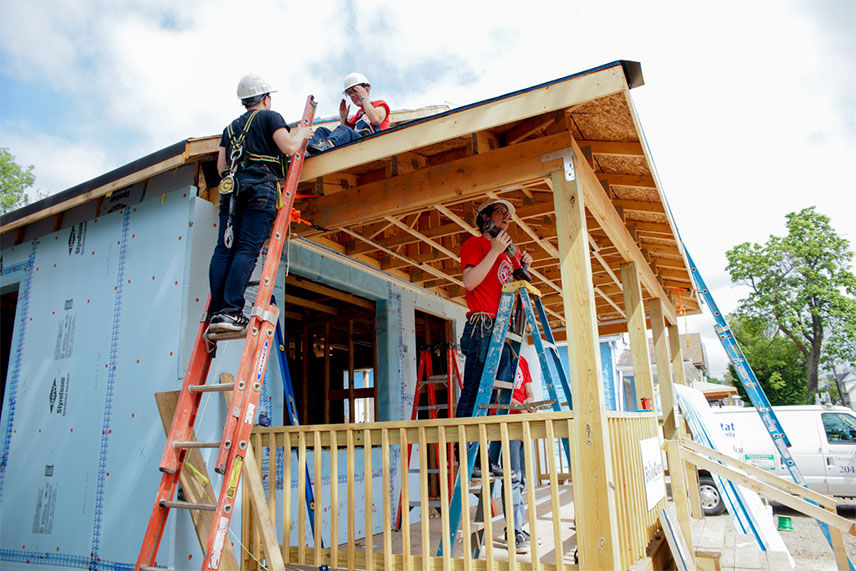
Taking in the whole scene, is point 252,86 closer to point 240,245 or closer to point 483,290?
point 240,245

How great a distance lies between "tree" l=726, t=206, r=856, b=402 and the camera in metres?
26.9

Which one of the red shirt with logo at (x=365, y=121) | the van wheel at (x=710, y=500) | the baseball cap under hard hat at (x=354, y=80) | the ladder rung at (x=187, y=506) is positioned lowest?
the van wheel at (x=710, y=500)

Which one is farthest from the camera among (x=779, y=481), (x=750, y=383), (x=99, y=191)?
(x=750, y=383)

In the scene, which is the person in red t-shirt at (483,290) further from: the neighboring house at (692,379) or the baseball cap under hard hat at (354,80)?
the neighboring house at (692,379)

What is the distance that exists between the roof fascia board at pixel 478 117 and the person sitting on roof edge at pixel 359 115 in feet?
3.37

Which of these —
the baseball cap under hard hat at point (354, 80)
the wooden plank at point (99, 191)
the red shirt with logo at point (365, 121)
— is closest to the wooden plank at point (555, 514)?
the red shirt with logo at point (365, 121)

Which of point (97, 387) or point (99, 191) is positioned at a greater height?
point (99, 191)

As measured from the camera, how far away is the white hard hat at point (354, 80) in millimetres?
4879

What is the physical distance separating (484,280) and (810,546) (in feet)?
21.4

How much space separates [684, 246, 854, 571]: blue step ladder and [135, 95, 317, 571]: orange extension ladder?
206 inches

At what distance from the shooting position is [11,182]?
2978 cm

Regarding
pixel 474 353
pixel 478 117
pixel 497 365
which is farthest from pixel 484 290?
pixel 478 117

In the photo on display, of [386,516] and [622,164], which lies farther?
[622,164]

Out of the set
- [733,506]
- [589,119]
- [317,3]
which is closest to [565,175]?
[589,119]
